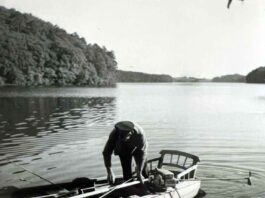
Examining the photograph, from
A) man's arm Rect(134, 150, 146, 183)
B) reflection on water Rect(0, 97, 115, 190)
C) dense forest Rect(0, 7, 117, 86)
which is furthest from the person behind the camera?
dense forest Rect(0, 7, 117, 86)

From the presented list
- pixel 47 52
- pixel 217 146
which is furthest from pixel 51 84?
pixel 217 146

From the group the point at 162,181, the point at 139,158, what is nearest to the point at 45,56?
the point at 162,181

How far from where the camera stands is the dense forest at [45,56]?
102562mm

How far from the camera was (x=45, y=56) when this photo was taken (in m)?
111

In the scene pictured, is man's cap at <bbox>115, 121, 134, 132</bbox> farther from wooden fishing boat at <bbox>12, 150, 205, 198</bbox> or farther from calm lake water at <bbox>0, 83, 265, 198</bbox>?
calm lake water at <bbox>0, 83, 265, 198</bbox>

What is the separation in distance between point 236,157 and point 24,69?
294 feet

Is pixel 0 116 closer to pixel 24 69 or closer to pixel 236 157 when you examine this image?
pixel 236 157

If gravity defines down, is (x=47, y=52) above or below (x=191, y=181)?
above

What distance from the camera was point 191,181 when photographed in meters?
12.8

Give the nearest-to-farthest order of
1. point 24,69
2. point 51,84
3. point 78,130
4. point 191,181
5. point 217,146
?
point 191,181
point 217,146
point 78,130
point 24,69
point 51,84

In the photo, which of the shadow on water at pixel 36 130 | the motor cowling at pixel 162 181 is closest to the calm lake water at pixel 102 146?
the shadow on water at pixel 36 130

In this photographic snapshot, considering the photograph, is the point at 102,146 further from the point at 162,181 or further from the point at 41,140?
the point at 162,181

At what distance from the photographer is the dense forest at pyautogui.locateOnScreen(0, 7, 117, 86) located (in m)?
103

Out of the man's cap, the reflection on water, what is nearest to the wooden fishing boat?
the reflection on water
